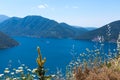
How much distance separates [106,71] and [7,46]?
189m

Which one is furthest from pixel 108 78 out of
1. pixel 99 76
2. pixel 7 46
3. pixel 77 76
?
pixel 7 46

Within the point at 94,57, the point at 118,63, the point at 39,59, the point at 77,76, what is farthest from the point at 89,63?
the point at 39,59

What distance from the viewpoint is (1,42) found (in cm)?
19788

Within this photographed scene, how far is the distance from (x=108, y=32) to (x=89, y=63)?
1.36 m

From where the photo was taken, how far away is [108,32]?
10.6 meters

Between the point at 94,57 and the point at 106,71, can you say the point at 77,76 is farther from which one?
the point at 94,57

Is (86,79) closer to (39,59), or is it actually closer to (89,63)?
(39,59)

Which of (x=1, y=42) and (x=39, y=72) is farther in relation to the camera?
(x=1, y=42)

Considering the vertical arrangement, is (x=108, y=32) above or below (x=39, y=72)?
above

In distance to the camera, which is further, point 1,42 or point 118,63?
point 1,42

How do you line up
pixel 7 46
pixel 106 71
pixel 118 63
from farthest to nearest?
pixel 7 46
pixel 118 63
pixel 106 71

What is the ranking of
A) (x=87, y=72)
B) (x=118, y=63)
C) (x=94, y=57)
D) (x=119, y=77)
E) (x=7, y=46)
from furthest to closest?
(x=7, y=46) < (x=94, y=57) < (x=118, y=63) < (x=87, y=72) < (x=119, y=77)

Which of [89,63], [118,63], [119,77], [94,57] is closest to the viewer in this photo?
[119,77]

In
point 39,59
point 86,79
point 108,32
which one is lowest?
point 86,79
